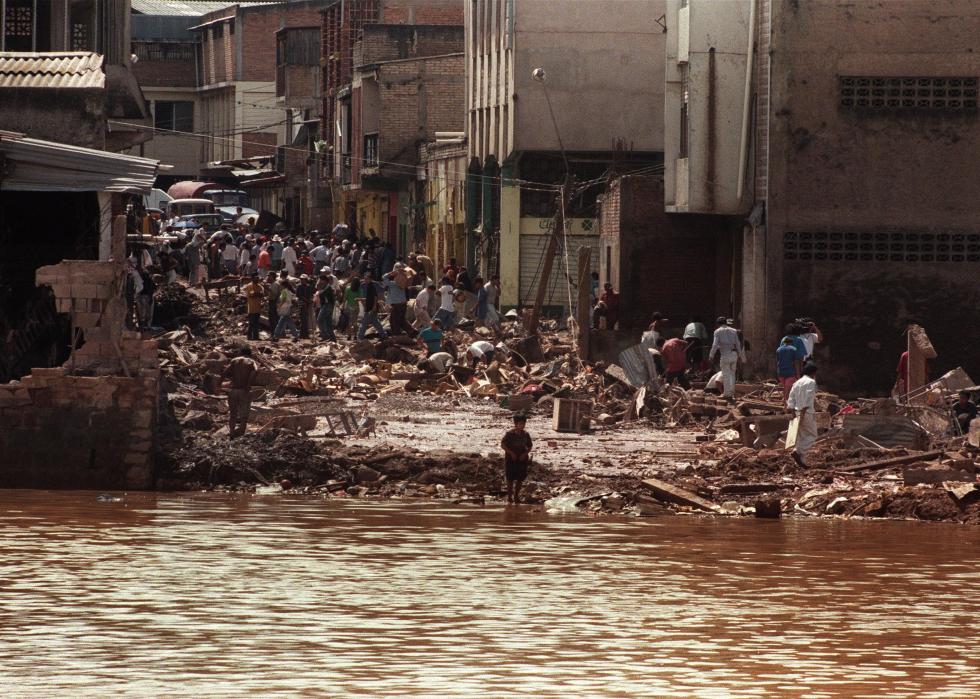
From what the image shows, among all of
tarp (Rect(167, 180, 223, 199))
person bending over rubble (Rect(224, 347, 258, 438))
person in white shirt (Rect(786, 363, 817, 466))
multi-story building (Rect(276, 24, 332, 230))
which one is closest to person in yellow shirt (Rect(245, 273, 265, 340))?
person bending over rubble (Rect(224, 347, 258, 438))

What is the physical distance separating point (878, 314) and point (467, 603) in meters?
17.4

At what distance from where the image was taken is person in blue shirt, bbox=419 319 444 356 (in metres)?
33.6

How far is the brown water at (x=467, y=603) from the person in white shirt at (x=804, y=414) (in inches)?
77.9

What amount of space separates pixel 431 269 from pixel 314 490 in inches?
1505

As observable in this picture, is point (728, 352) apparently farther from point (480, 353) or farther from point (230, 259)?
point (230, 259)

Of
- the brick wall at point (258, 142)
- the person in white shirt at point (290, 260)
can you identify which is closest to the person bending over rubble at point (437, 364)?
the person in white shirt at point (290, 260)

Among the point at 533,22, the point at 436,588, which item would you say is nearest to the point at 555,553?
the point at 436,588

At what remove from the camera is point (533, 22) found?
4678 centimetres

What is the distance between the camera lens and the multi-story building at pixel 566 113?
45.9 m

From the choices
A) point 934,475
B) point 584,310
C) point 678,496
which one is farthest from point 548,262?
point 934,475

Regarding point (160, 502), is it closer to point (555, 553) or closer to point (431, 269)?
point (555, 553)

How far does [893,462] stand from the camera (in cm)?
2106

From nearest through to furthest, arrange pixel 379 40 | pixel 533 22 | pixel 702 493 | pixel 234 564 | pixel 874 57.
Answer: pixel 234 564 → pixel 702 493 → pixel 874 57 → pixel 533 22 → pixel 379 40

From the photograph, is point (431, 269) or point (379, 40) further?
point (379, 40)
